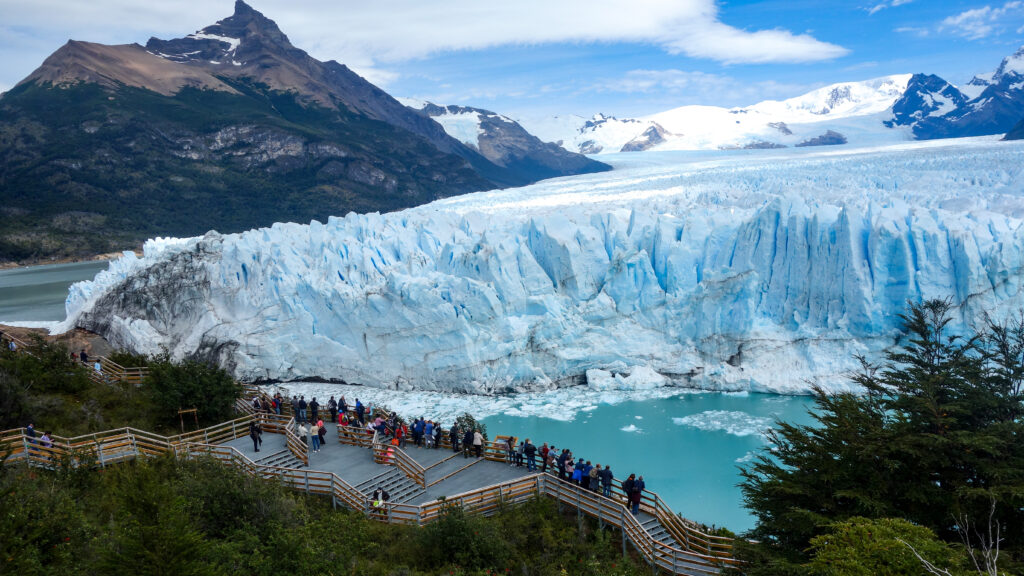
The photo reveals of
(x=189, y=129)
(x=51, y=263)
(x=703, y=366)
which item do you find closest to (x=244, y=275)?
(x=703, y=366)

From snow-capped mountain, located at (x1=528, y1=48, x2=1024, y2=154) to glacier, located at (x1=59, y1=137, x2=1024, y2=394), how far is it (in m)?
46.3

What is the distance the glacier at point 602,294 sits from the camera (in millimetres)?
14578

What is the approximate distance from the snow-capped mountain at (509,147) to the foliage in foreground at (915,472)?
9270cm

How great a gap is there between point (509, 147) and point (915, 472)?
348ft

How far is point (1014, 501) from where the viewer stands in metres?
4.74

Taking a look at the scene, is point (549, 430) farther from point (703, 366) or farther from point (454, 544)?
point (454, 544)

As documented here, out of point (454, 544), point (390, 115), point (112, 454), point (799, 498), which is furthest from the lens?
point (390, 115)

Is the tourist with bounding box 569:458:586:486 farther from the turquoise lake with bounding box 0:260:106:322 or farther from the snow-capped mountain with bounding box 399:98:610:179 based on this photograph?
the snow-capped mountain with bounding box 399:98:610:179

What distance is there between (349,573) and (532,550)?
2260 mm

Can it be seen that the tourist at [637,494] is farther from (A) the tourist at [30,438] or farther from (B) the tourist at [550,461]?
(A) the tourist at [30,438]

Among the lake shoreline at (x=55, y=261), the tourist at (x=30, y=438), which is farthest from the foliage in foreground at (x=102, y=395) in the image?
the lake shoreline at (x=55, y=261)

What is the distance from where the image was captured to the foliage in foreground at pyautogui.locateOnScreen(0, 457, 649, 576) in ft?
13.5

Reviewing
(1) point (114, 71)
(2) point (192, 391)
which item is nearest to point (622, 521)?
(2) point (192, 391)

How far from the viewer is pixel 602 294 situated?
16516mm
